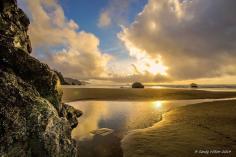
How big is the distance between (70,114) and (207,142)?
1416 centimetres

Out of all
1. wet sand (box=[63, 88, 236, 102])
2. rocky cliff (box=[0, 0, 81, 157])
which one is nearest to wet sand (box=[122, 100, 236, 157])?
rocky cliff (box=[0, 0, 81, 157])

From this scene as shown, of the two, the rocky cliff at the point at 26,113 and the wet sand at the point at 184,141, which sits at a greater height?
the rocky cliff at the point at 26,113

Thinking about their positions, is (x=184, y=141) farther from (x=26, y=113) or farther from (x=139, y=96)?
(x=139, y=96)

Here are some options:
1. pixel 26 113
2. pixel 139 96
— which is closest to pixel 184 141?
pixel 26 113

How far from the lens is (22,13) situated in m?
17.7


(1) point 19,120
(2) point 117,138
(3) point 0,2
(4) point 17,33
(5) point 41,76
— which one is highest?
(3) point 0,2

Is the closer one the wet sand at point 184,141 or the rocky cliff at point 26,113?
the rocky cliff at point 26,113

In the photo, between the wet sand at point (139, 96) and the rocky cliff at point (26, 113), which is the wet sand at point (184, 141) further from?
the wet sand at point (139, 96)

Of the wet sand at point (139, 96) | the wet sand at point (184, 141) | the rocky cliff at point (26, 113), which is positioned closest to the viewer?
the rocky cliff at point (26, 113)

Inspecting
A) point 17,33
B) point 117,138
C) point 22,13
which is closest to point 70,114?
point 117,138

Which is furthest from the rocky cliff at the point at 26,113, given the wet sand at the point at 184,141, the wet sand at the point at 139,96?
the wet sand at the point at 139,96

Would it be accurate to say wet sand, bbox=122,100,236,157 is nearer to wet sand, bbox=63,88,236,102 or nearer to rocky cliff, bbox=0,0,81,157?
rocky cliff, bbox=0,0,81,157

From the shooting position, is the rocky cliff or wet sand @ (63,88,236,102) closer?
the rocky cliff

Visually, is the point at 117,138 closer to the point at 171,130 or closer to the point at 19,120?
the point at 171,130
